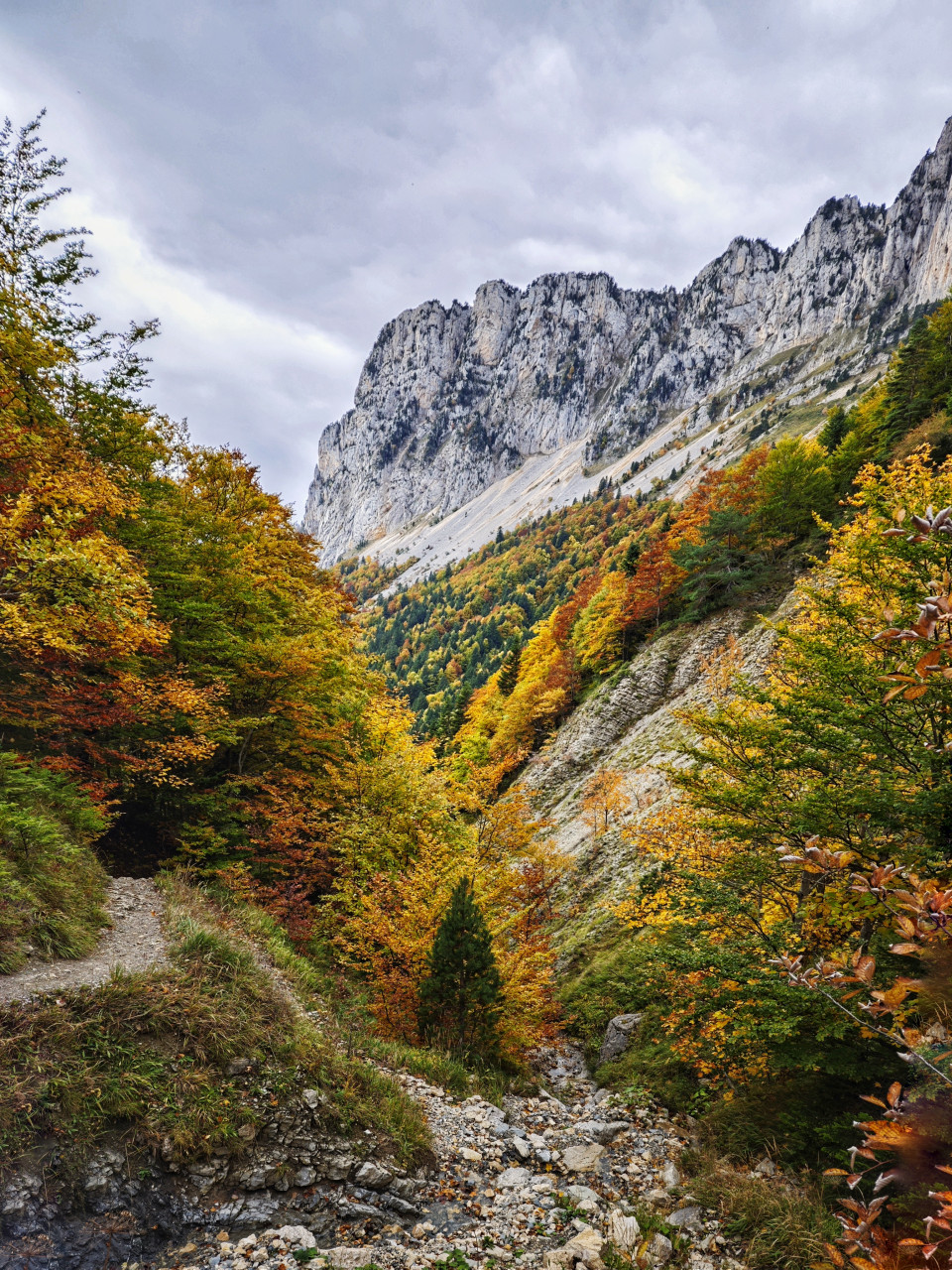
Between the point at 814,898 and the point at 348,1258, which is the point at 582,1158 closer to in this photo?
the point at 348,1258

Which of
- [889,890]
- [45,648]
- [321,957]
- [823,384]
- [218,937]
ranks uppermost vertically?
[823,384]

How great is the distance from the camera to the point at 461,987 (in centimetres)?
971

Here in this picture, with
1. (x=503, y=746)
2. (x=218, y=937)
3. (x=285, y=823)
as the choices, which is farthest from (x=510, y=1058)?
(x=503, y=746)

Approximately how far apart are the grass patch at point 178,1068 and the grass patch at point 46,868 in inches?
56.5

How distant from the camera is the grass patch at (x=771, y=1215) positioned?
5637 millimetres

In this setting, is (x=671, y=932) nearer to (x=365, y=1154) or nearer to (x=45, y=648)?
(x=365, y=1154)

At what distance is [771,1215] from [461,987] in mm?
5111

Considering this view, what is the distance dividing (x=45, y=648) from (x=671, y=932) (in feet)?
45.2

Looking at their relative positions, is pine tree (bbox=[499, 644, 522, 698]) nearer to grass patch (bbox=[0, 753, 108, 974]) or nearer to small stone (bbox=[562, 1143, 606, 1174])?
grass patch (bbox=[0, 753, 108, 974])

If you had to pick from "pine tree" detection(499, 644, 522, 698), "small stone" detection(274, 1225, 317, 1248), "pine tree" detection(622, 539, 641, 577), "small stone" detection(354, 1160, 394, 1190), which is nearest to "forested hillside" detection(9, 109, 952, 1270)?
"small stone" detection(354, 1160, 394, 1190)

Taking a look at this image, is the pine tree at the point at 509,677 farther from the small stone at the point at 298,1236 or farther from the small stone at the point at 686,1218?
the small stone at the point at 298,1236

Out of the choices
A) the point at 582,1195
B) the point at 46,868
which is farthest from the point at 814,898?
the point at 46,868

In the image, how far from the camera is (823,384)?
124750 millimetres

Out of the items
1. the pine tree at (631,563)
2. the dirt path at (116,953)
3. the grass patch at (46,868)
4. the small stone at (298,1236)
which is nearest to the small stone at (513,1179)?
the small stone at (298,1236)
